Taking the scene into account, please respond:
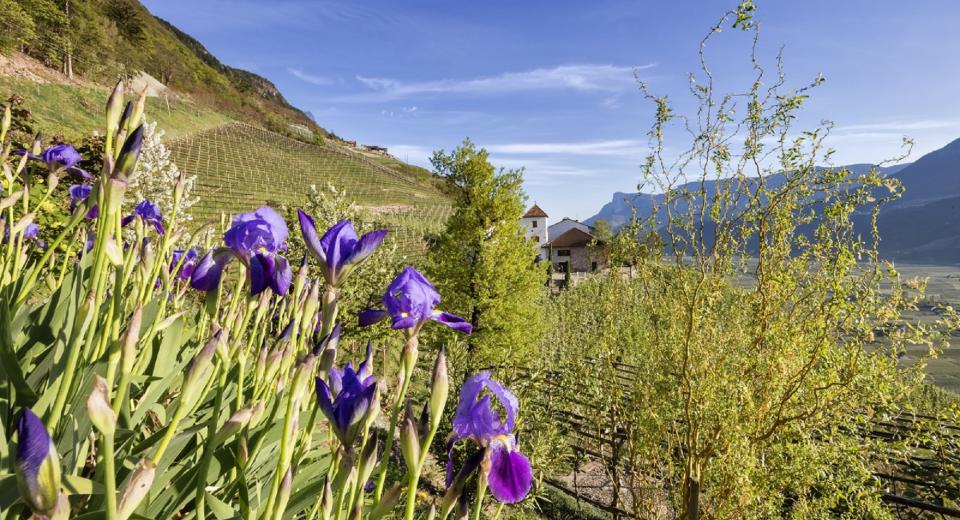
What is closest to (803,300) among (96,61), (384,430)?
(384,430)

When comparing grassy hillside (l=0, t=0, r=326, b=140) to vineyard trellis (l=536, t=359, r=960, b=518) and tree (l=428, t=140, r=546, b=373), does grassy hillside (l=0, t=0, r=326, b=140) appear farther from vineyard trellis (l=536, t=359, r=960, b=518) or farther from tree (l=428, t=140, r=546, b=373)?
vineyard trellis (l=536, t=359, r=960, b=518)

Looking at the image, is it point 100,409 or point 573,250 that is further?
point 573,250

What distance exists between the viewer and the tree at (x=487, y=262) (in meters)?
11.9

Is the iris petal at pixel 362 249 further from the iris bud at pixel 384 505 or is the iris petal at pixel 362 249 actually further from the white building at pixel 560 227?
the white building at pixel 560 227

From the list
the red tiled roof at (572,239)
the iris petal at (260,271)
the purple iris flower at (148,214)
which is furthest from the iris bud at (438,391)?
the red tiled roof at (572,239)

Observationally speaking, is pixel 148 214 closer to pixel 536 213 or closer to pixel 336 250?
pixel 336 250

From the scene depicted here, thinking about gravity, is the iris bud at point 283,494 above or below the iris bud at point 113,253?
below

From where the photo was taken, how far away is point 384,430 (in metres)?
8.40

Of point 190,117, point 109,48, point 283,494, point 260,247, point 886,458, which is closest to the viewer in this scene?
point 283,494

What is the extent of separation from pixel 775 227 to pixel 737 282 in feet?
2.31

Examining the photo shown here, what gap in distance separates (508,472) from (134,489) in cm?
74

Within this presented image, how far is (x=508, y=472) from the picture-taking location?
110 centimetres

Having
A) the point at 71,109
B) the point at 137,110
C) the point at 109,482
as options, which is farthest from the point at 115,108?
the point at 71,109

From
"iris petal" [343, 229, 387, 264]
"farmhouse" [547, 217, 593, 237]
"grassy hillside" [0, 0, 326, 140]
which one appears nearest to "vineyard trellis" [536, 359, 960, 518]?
"iris petal" [343, 229, 387, 264]
